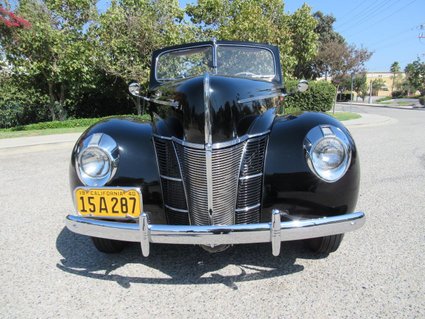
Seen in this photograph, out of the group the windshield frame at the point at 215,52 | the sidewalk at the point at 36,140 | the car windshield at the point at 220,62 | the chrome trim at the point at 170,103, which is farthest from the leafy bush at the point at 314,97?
the chrome trim at the point at 170,103

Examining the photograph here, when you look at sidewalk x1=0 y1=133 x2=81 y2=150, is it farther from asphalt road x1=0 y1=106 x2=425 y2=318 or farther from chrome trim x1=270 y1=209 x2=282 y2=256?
chrome trim x1=270 y1=209 x2=282 y2=256

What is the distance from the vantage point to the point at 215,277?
247 cm

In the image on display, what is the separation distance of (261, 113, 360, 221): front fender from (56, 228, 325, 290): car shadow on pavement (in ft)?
1.66

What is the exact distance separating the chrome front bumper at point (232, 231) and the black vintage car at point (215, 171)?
1 cm

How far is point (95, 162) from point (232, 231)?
1.07 meters

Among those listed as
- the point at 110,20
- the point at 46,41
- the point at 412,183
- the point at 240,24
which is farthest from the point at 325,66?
the point at 412,183

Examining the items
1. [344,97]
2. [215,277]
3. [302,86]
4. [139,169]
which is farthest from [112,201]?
[344,97]

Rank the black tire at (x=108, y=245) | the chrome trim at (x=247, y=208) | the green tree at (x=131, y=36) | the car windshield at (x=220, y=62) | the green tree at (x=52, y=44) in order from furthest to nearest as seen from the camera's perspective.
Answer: the green tree at (x=131, y=36), the green tree at (x=52, y=44), the car windshield at (x=220, y=62), the black tire at (x=108, y=245), the chrome trim at (x=247, y=208)

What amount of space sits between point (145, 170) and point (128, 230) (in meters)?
0.46

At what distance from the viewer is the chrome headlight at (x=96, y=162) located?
2361 millimetres

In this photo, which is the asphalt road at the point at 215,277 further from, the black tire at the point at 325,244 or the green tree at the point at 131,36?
the green tree at the point at 131,36

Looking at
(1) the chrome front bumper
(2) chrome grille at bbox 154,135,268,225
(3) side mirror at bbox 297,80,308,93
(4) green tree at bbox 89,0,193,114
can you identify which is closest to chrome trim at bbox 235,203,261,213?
(2) chrome grille at bbox 154,135,268,225

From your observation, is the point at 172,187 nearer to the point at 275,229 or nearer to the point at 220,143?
the point at 220,143

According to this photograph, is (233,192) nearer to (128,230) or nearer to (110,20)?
(128,230)
